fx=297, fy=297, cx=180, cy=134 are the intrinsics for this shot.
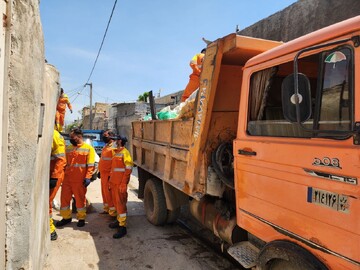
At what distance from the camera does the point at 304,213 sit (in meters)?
1.99

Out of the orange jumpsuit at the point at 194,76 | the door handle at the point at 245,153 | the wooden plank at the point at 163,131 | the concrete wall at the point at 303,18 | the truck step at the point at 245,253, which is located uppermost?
the concrete wall at the point at 303,18

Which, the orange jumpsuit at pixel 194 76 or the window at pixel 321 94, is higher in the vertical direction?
the orange jumpsuit at pixel 194 76

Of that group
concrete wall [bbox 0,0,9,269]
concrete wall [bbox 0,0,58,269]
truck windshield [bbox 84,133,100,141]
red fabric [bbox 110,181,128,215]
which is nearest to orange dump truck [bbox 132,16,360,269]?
red fabric [bbox 110,181,128,215]

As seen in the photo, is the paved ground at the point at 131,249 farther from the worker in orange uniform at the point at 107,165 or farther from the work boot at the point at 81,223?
the worker in orange uniform at the point at 107,165

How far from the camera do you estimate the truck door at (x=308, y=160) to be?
172 centimetres

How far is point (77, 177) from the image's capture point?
15.5 ft

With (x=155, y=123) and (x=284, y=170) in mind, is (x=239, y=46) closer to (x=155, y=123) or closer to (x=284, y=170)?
(x=284, y=170)

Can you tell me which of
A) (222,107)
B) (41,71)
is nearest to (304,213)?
(222,107)

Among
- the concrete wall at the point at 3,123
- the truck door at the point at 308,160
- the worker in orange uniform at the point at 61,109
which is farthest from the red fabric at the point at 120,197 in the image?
the concrete wall at the point at 3,123

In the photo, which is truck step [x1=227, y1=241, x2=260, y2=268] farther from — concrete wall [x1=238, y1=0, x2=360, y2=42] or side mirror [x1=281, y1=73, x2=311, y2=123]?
concrete wall [x1=238, y1=0, x2=360, y2=42]

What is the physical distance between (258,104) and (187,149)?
116 cm

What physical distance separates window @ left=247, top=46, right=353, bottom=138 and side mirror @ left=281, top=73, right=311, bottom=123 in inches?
3.6

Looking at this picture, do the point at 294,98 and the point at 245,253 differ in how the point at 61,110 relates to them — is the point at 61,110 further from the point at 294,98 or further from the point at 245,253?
the point at 294,98

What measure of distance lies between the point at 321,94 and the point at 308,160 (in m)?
0.44
